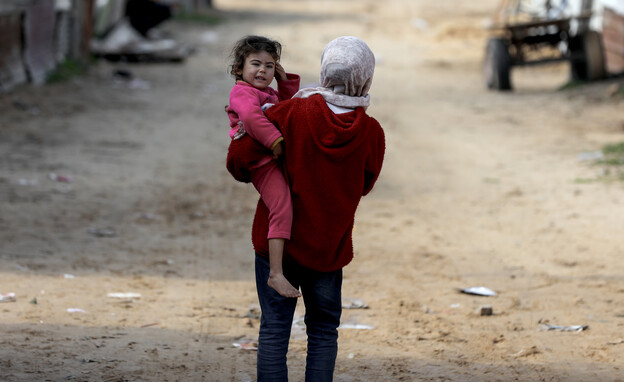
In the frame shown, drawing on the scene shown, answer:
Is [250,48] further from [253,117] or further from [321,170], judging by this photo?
[321,170]

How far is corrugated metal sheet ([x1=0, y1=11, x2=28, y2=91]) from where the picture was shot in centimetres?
1173

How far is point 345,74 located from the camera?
2861mm

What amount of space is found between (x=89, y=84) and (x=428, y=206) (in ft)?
26.9

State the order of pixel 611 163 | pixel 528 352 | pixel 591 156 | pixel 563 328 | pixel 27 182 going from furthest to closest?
pixel 591 156, pixel 611 163, pixel 27 182, pixel 563 328, pixel 528 352

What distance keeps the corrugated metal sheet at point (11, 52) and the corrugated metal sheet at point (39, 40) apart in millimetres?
227

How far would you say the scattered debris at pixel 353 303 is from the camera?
5.08 m

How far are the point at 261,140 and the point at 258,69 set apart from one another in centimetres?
30

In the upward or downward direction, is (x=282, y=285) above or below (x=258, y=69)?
below

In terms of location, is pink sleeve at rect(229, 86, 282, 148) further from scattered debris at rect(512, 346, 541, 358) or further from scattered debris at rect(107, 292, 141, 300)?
scattered debris at rect(107, 292, 141, 300)

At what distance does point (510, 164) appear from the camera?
9.35 meters

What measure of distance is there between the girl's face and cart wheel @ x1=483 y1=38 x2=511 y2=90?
38.7ft

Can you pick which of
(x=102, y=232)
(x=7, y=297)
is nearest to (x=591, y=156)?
(x=102, y=232)

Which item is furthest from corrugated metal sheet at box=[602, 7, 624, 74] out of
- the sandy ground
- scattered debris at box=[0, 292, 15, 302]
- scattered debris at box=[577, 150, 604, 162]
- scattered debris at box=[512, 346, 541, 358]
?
scattered debris at box=[0, 292, 15, 302]

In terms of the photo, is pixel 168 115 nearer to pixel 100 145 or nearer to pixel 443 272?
pixel 100 145
